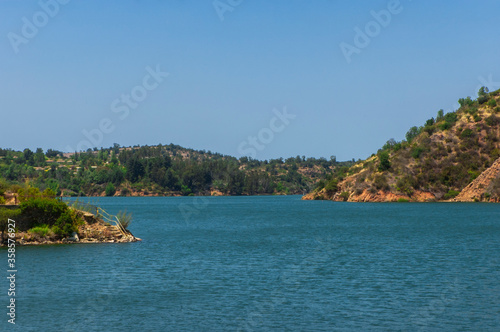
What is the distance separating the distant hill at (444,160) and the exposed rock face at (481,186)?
27cm

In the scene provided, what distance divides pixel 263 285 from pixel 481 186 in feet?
401

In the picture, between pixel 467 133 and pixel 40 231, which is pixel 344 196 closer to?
pixel 467 133

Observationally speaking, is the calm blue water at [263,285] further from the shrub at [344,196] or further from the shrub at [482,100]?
the shrub at [344,196]

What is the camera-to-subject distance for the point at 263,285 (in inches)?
1417

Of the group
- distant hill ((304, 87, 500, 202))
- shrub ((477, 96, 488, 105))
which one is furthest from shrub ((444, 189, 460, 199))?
shrub ((477, 96, 488, 105))

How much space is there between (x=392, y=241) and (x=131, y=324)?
132 ft

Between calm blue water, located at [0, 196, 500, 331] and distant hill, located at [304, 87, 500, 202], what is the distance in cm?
9870

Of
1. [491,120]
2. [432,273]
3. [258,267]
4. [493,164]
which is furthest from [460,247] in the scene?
[491,120]

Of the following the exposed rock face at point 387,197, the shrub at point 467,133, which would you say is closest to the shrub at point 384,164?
the exposed rock face at point 387,197

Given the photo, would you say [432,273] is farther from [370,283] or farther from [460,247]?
[460,247]

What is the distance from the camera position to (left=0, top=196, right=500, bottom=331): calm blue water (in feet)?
88.7

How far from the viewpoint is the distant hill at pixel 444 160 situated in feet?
517

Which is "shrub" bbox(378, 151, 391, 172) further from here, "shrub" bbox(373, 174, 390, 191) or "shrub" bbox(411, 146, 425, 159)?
"shrub" bbox(411, 146, 425, 159)

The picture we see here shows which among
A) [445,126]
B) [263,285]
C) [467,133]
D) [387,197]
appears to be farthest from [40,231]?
[445,126]
